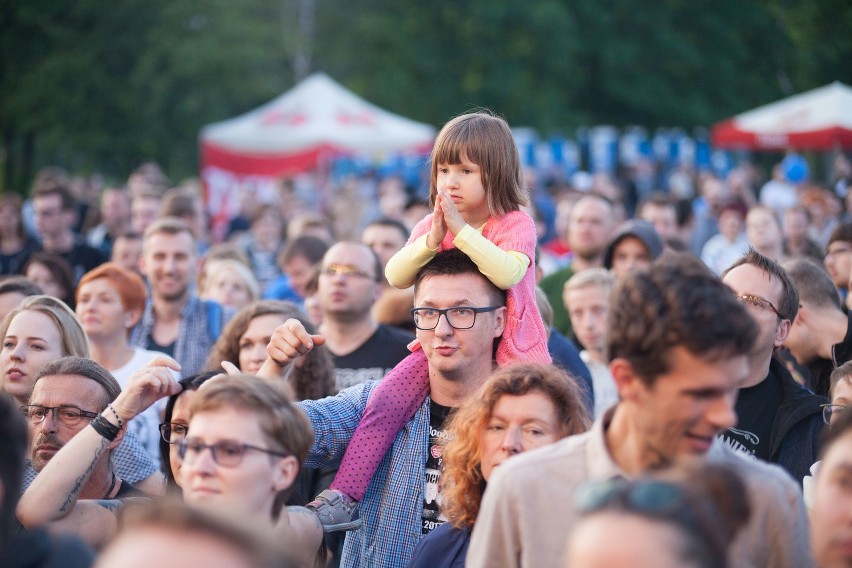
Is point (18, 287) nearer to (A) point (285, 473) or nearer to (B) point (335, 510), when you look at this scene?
(B) point (335, 510)

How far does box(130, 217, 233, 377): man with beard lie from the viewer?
8344mm

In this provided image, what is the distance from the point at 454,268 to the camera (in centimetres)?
488

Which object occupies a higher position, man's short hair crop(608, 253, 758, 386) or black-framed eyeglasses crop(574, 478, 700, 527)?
man's short hair crop(608, 253, 758, 386)

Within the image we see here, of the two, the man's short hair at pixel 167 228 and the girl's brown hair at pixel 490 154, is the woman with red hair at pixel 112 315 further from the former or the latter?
the girl's brown hair at pixel 490 154

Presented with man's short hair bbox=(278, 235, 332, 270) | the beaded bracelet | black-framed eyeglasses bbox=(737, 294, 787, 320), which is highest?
man's short hair bbox=(278, 235, 332, 270)

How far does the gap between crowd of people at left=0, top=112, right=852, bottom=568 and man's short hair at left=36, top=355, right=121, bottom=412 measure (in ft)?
0.04

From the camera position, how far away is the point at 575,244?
32.0 ft

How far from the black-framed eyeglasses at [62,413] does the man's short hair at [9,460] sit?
A: 183cm

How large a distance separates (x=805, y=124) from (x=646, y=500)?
58.5ft

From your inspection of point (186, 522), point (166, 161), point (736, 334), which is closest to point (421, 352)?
point (736, 334)

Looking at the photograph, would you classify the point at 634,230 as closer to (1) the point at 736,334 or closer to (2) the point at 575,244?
(2) the point at 575,244

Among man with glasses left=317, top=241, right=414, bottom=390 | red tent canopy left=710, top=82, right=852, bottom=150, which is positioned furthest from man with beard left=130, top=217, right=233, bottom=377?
red tent canopy left=710, top=82, right=852, bottom=150

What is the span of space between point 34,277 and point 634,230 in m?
4.78

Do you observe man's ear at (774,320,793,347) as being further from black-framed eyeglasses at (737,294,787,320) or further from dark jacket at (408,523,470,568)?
dark jacket at (408,523,470,568)
